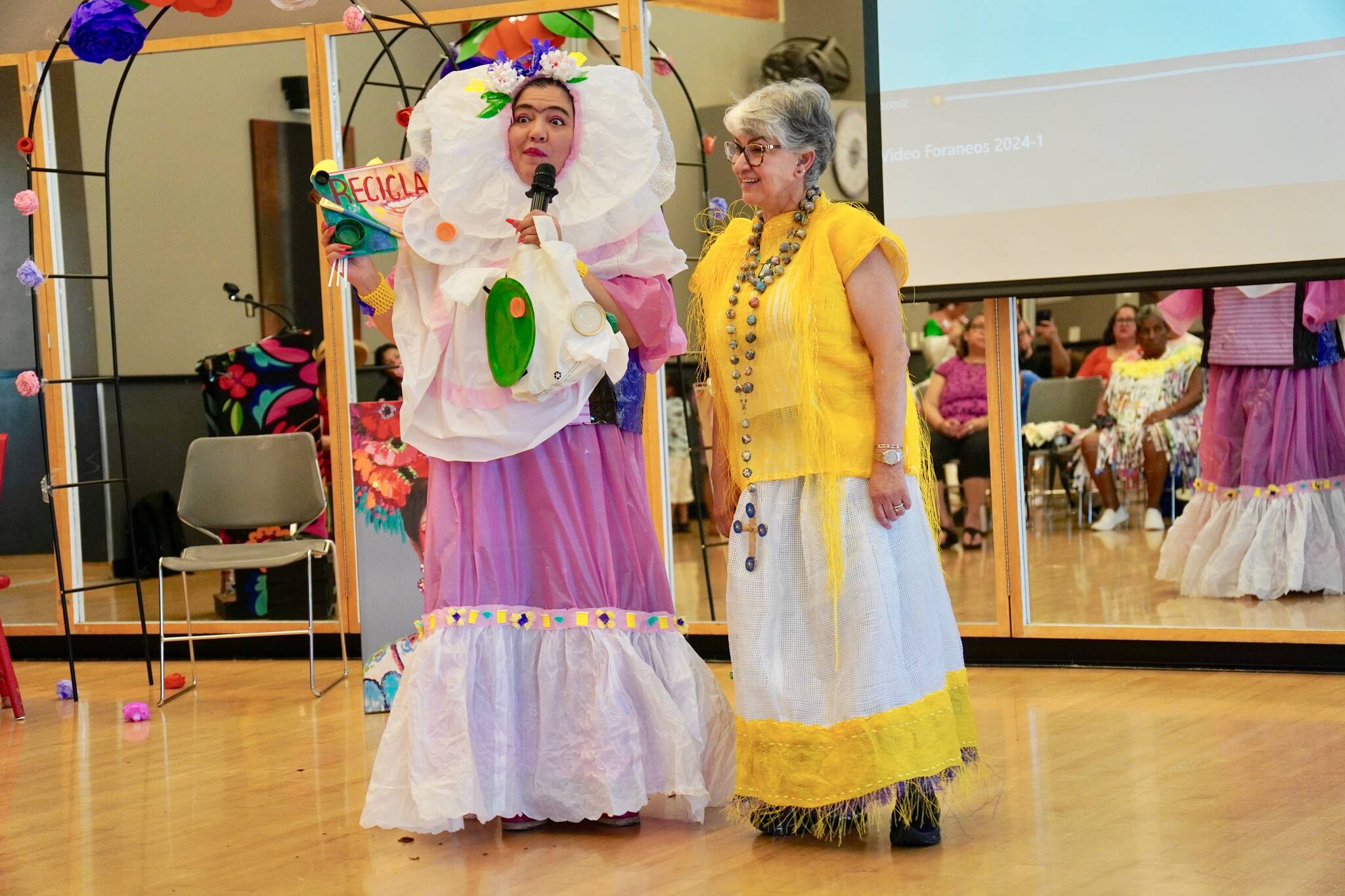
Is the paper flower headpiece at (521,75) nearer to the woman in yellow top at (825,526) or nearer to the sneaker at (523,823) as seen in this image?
the woman in yellow top at (825,526)

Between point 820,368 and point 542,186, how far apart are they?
2.28 feet

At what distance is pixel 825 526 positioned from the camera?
282 centimetres

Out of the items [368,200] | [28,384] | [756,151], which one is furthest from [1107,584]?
[28,384]

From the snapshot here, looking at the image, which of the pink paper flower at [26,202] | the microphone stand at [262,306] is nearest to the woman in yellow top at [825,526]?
the pink paper flower at [26,202]

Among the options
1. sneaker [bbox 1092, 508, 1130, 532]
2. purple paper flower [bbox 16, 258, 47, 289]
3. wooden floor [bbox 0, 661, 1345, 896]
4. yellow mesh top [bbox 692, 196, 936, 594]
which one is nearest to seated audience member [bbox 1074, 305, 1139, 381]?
sneaker [bbox 1092, 508, 1130, 532]

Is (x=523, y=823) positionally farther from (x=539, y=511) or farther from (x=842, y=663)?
(x=842, y=663)

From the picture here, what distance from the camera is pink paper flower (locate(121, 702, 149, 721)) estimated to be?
461 cm

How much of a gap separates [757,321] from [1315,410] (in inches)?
109

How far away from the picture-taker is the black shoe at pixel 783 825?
2918mm

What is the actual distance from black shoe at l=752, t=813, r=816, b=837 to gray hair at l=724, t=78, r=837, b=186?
1332 mm

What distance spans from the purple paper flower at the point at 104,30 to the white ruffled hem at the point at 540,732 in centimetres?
235

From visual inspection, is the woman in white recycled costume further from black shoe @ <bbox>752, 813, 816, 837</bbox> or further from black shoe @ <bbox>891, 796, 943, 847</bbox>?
black shoe @ <bbox>891, 796, 943, 847</bbox>

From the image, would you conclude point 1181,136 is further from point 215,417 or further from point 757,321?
point 215,417

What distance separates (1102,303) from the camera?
4.78 m
